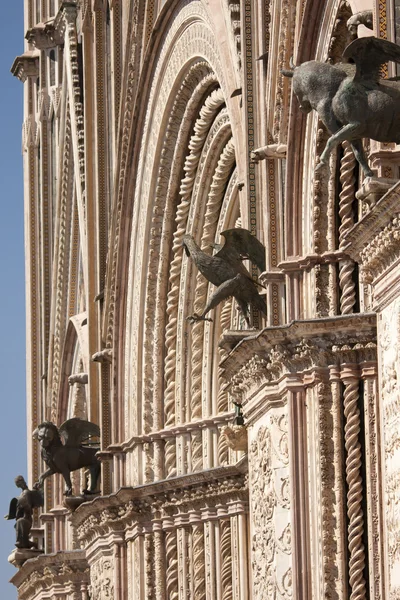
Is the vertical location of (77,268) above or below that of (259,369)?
above

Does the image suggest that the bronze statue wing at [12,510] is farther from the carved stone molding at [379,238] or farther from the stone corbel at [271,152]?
the carved stone molding at [379,238]

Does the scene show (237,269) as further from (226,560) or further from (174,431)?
(174,431)

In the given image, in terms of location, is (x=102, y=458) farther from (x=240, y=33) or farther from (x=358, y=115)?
(x=358, y=115)

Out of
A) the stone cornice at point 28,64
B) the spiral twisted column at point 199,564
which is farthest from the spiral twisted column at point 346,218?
the stone cornice at point 28,64

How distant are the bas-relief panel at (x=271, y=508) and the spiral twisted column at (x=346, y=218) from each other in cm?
102

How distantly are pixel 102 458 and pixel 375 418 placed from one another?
1103cm

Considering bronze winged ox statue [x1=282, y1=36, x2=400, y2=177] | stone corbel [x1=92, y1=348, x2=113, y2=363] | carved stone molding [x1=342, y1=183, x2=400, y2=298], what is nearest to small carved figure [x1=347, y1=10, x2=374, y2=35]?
bronze winged ox statue [x1=282, y1=36, x2=400, y2=177]

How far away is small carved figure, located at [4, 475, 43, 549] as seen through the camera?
33.0m

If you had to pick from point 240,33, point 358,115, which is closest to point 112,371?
point 240,33

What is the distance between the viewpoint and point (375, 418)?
1650 cm

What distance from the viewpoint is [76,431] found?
2834 centimetres

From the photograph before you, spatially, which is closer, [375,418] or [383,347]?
[383,347]

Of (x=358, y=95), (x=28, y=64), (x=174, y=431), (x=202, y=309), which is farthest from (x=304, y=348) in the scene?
(x=28, y=64)

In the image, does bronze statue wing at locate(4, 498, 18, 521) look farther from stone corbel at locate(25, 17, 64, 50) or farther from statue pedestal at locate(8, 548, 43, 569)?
stone corbel at locate(25, 17, 64, 50)
